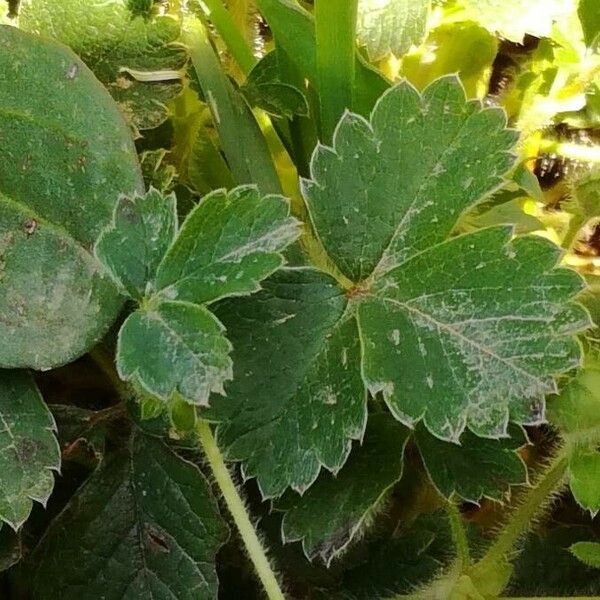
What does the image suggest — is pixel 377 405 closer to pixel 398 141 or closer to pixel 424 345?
pixel 424 345

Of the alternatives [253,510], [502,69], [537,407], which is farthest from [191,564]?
[502,69]

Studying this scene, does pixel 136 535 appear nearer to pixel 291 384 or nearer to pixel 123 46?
pixel 291 384

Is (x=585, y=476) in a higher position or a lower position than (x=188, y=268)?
lower

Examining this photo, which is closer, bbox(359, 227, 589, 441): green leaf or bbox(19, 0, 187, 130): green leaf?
bbox(359, 227, 589, 441): green leaf

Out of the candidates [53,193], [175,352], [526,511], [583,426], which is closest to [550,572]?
[526,511]

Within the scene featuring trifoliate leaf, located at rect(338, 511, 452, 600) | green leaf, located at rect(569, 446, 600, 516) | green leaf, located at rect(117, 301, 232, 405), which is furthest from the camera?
trifoliate leaf, located at rect(338, 511, 452, 600)

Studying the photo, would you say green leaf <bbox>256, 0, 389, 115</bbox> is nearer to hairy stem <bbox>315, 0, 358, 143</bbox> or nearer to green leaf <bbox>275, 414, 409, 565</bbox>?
hairy stem <bbox>315, 0, 358, 143</bbox>

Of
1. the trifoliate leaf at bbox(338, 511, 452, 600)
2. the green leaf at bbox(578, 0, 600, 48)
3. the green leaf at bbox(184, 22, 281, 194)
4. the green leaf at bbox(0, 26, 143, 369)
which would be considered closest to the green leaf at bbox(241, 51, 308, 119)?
the green leaf at bbox(184, 22, 281, 194)
